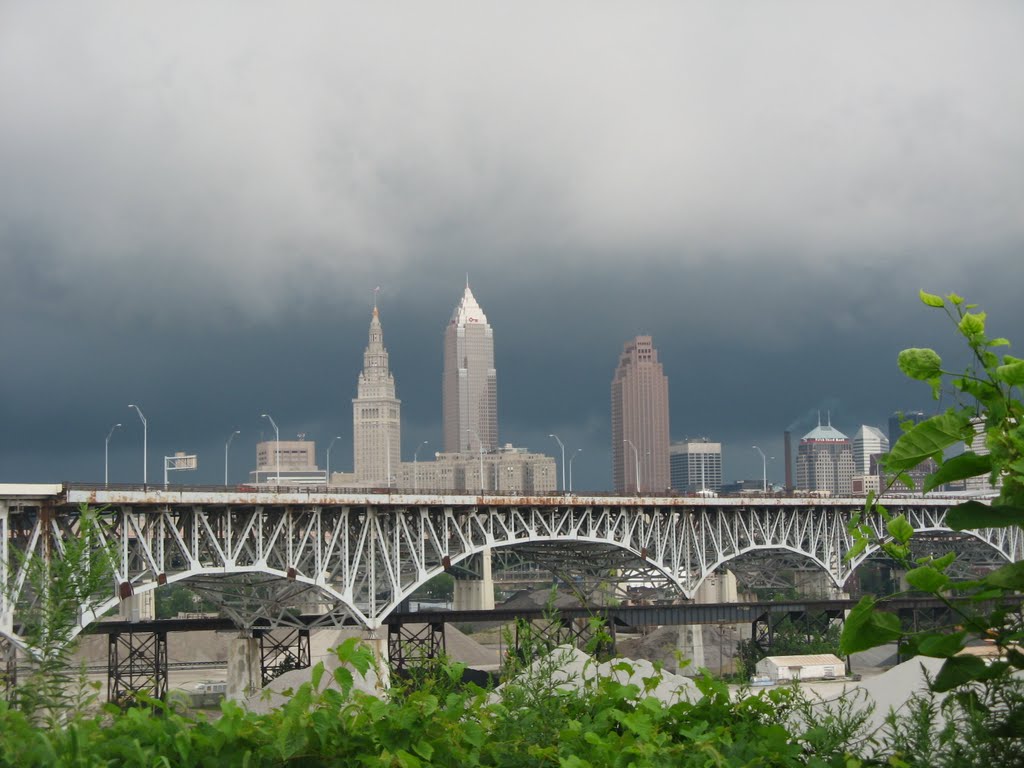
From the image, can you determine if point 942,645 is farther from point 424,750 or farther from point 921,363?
point 424,750

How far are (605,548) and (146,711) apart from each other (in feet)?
319

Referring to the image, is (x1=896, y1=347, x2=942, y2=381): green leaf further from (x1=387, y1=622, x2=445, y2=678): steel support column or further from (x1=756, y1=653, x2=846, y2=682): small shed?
(x1=756, y1=653, x2=846, y2=682): small shed

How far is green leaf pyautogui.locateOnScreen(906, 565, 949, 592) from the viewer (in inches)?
236

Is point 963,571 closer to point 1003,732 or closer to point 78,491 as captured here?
point 78,491

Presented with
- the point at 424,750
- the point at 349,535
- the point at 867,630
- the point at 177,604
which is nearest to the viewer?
the point at 867,630

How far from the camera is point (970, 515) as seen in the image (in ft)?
20.4

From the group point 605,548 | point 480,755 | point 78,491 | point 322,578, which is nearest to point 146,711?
point 480,755

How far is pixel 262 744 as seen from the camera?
7.08 m

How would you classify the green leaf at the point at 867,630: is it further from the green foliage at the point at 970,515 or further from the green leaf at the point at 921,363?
the green leaf at the point at 921,363

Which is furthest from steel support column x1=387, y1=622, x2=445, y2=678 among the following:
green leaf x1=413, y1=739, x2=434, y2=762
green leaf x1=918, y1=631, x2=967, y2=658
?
green leaf x1=918, y1=631, x2=967, y2=658

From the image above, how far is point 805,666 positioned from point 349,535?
3656 centimetres

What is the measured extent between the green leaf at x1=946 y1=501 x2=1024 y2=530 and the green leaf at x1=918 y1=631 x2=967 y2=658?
0.57 metres

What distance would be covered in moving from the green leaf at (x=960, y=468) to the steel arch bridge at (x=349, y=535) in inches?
1665

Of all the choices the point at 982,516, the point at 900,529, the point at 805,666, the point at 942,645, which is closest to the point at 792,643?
the point at 805,666
